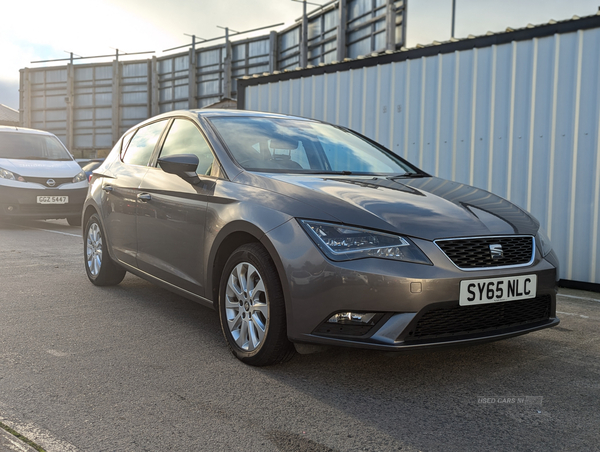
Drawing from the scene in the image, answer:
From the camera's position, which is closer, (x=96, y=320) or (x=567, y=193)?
(x=96, y=320)

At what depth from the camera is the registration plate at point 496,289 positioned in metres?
2.83

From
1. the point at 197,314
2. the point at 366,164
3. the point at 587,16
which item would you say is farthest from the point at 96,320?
the point at 587,16

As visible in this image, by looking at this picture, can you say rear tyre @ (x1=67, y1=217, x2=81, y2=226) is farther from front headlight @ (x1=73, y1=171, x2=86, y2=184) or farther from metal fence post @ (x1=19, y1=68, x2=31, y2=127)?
metal fence post @ (x1=19, y1=68, x2=31, y2=127)

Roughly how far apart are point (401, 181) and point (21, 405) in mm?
2425

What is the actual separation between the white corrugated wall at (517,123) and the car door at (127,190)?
12.0ft

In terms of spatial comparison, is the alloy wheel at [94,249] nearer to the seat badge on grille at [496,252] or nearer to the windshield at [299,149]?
the windshield at [299,149]

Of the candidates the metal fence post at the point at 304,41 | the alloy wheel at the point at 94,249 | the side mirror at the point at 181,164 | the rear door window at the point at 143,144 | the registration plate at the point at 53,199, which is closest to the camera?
the side mirror at the point at 181,164

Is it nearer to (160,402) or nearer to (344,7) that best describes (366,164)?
(160,402)

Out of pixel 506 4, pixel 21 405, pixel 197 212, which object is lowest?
pixel 21 405

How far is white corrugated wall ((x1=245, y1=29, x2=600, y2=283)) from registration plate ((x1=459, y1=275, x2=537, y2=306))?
3.36 m

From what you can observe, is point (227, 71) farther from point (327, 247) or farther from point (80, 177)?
point (327, 247)

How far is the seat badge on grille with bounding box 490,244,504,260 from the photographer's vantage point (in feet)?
→ 9.77

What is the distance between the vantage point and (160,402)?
2.74m

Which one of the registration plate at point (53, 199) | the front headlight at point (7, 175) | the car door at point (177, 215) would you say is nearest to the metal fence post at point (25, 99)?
the front headlight at point (7, 175)
